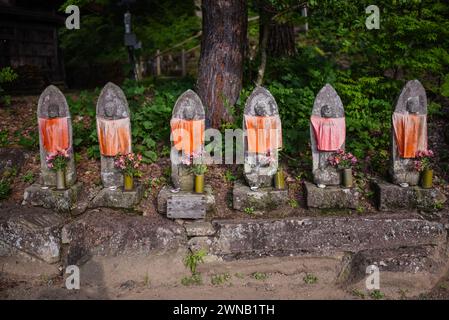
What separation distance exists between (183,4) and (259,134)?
9932mm

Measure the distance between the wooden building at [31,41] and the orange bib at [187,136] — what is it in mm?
6272

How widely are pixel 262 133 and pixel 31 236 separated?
2940mm

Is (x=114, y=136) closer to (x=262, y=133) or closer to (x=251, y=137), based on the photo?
(x=251, y=137)

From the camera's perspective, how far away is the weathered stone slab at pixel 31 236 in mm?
4738

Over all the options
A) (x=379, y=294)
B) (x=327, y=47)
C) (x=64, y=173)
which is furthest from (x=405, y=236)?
(x=327, y=47)

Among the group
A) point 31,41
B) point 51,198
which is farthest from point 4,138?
point 31,41

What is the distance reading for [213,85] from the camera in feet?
20.2

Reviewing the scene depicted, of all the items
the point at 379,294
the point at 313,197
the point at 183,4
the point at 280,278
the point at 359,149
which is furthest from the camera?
the point at 183,4

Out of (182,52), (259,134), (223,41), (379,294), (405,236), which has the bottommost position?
(379,294)

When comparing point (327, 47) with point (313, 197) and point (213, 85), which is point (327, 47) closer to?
point (213, 85)

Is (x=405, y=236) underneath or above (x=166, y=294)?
above

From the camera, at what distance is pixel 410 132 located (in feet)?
15.9

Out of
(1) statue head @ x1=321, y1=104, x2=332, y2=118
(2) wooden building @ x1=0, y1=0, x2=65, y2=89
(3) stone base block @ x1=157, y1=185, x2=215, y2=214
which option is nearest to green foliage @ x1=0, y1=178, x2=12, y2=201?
(3) stone base block @ x1=157, y1=185, x2=215, y2=214

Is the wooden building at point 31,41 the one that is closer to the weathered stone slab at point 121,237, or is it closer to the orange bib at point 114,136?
the orange bib at point 114,136
